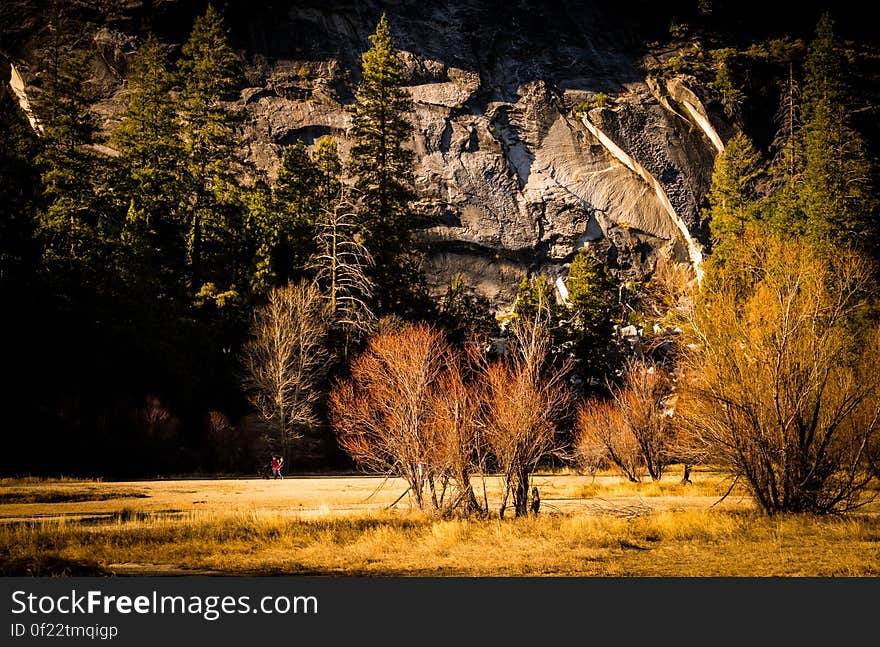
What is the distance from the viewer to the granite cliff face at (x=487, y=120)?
219 ft

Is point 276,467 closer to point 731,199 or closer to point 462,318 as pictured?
point 462,318

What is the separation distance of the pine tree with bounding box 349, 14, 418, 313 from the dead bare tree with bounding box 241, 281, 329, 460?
8.50m

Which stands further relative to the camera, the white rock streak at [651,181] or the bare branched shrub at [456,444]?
the white rock streak at [651,181]

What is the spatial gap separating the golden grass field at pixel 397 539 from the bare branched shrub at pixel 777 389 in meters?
1.13

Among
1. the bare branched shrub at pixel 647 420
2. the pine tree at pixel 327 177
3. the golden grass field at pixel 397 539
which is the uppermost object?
the pine tree at pixel 327 177

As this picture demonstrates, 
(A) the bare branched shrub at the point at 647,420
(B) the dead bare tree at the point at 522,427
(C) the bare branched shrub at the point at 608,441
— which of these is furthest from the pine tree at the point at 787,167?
(B) the dead bare tree at the point at 522,427

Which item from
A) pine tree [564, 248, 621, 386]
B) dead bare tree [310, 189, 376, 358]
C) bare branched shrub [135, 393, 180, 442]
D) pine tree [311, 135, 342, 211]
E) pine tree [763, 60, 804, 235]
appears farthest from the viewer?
pine tree [564, 248, 621, 386]

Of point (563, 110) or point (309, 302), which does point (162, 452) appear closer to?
point (309, 302)

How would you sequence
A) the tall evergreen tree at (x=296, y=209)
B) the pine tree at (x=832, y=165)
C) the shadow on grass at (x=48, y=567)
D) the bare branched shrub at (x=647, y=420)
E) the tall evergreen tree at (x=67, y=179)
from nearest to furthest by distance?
the shadow on grass at (x=48, y=567)
the bare branched shrub at (x=647, y=420)
the tall evergreen tree at (x=67, y=179)
the pine tree at (x=832, y=165)
the tall evergreen tree at (x=296, y=209)

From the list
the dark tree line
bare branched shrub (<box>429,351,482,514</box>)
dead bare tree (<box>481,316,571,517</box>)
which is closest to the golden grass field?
bare branched shrub (<box>429,351,482,514</box>)

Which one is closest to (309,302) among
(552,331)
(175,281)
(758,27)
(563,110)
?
(175,281)

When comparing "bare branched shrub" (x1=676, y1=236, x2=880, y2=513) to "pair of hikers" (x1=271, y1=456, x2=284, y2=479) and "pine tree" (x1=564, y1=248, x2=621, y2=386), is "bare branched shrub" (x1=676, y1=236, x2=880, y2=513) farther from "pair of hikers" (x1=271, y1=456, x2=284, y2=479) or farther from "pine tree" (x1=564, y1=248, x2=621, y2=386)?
"pine tree" (x1=564, y1=248, x2=621, y2=386)

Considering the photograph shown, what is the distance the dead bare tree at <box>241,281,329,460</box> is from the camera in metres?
39.1

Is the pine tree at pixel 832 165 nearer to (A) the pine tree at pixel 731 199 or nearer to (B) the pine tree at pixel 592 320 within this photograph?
(A) the pine tree at pixel 731 199
